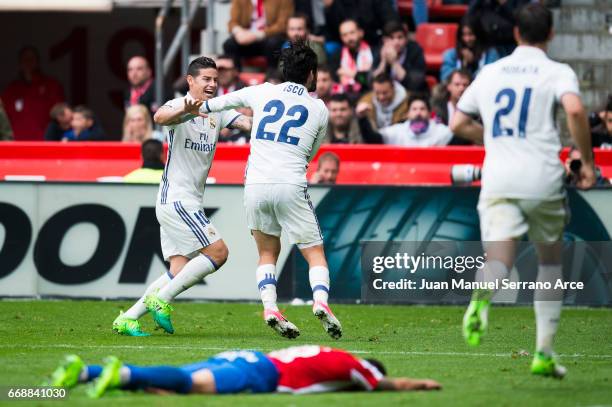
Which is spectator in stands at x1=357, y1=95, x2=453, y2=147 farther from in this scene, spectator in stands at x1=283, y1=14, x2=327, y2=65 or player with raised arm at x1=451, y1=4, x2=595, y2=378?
player with raised arm at x1=451, y1=4, x2=595, y2=378

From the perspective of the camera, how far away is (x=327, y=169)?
1590 centimetres

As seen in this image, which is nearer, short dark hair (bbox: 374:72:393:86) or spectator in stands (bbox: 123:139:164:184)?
spectator in stands (bbox: 123:139:164:184)

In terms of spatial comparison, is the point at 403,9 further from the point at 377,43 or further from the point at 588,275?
the point at 588,275

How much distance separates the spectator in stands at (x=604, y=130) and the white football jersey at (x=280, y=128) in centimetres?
710

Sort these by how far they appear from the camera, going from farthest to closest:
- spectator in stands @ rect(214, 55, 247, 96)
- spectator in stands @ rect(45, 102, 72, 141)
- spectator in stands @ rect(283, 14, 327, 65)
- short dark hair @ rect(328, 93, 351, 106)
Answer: spectator in stands @ rect(45, 102, 72, 141) → spectator in stands @ rect(283, 14, 327, 65) → spectator in stands @ rect(214, 55, 247, 96) → short dark hair @ rect(328, 93, 351, 106)

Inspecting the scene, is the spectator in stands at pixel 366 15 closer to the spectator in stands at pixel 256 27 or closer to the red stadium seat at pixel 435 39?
the spectator in stands at pixel 256 27

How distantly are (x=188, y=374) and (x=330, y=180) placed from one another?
8.48 meters

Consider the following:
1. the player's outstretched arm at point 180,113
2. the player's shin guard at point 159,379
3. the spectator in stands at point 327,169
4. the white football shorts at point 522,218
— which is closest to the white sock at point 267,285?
the player's outstretched arm at point 180,113

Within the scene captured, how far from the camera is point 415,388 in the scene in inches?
313

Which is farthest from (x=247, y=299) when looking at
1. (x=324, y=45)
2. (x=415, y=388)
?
(x=415, y=388)

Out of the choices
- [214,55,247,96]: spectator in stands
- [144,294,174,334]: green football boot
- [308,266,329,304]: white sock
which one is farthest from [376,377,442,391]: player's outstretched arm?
[214,55,247,96]: spectator in stands

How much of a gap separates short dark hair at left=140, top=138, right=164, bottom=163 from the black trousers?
13.5 ft

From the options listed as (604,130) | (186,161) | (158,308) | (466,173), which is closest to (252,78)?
(604,130)

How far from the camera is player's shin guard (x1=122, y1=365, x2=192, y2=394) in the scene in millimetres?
7352
